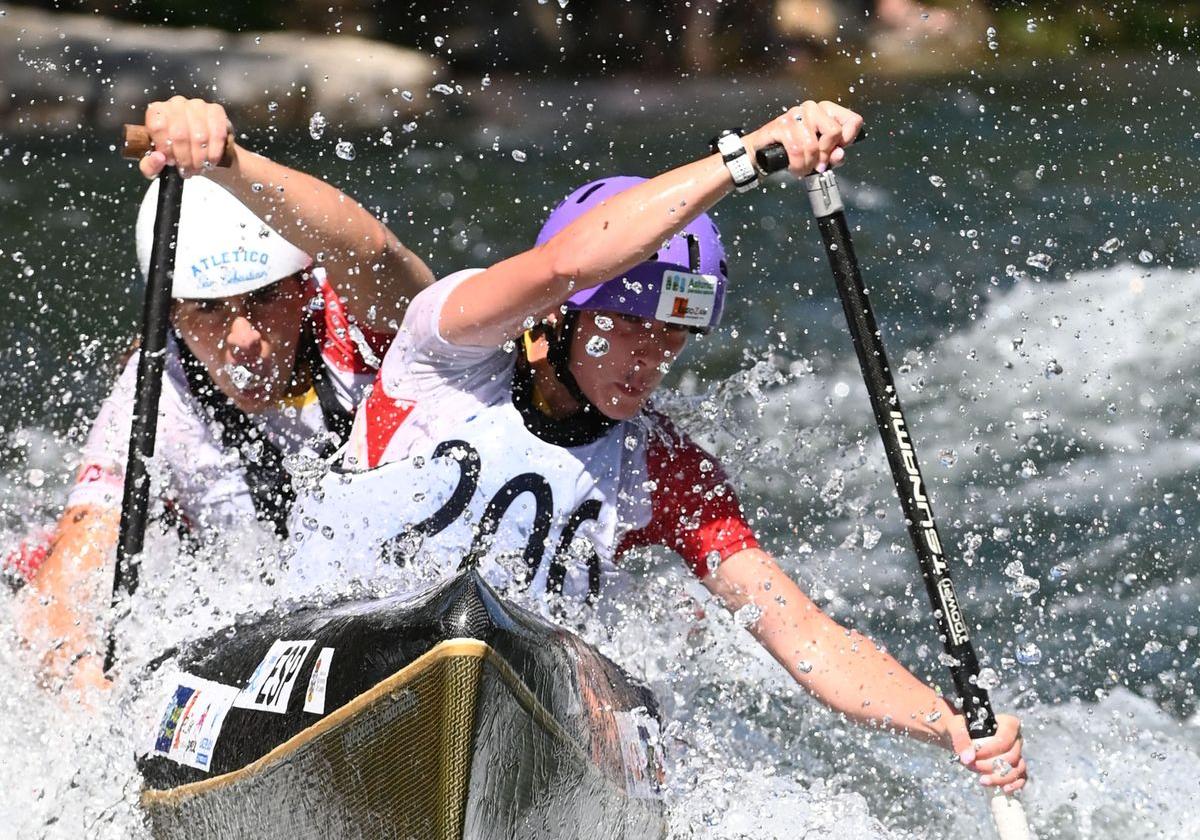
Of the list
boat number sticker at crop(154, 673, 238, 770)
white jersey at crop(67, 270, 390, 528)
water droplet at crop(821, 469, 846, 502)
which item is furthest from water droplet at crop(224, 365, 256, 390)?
water droplet at crop(821, 469, 846, 502)

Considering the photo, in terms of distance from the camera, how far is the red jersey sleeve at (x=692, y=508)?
3.20 meters

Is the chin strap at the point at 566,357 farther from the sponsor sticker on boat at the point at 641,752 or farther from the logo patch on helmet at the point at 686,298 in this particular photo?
the sponsor sticker on boat at the point at 641,752

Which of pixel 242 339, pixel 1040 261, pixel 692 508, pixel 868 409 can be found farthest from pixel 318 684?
pixel 1040 261

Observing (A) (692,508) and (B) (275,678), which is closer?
(B) (275,678)

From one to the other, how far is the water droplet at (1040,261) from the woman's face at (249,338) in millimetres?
4920

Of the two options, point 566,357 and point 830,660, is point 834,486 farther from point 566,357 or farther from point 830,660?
point 566,357

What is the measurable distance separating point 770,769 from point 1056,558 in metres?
2.00

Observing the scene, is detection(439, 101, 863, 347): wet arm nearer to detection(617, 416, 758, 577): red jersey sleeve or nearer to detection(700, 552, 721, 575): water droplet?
detection(617, 416, 758, 577): red jersey sleeve

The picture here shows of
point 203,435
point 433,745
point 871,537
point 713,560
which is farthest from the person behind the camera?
point 871,537

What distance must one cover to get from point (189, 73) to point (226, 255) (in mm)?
7731

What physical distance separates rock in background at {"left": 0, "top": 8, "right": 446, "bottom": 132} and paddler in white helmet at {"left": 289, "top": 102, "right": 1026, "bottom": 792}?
7.82m

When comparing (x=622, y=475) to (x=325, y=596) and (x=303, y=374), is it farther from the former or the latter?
(x=303, y=374)

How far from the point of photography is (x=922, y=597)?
5.12 meters

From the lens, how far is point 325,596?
303 cm
